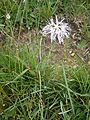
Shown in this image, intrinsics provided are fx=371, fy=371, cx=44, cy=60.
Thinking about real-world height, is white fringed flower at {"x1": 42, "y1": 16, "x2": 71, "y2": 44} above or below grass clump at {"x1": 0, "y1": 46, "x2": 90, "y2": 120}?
above

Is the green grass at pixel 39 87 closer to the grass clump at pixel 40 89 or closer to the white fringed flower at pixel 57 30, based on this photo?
the grass clump at pixel 40 89

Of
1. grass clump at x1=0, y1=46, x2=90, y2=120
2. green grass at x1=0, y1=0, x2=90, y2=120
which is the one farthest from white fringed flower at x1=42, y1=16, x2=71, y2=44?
grass clump at x1=0, y1=46, x2=90, y2=120

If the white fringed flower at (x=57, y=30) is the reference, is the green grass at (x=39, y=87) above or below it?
below

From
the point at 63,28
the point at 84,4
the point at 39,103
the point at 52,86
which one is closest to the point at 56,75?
the point at 52,86

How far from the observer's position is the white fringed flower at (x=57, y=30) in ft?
9.05

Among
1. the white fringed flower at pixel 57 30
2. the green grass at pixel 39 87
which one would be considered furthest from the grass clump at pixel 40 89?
the white fringed flower at pixel 57 30

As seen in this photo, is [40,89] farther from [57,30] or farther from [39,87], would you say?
[57,30]

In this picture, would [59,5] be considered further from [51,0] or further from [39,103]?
[39,103]

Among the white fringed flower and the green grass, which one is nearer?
the green grass

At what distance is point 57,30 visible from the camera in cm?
280

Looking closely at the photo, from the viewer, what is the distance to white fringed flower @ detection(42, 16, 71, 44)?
276cm

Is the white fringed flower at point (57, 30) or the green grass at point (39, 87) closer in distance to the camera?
the green grass at point (39, 87)

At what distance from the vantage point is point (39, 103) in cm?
233

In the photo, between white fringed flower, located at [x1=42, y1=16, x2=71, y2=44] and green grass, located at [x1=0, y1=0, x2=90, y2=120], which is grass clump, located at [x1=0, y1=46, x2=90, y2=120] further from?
white fringed flower, located at [x1=42, y1=16, x2=71, y2=44]
